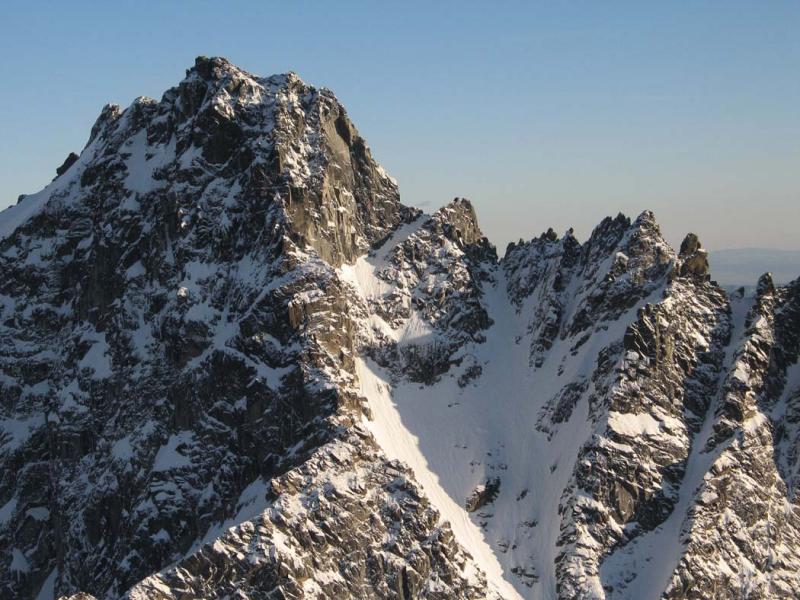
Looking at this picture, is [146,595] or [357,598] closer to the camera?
[146,595]

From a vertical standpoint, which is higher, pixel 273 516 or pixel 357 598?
pixel 273 516

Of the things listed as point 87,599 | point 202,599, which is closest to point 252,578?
point 202,599

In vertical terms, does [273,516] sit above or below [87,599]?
above

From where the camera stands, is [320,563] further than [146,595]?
Yes

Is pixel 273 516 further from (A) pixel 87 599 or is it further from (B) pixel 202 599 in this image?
(A) pixel 87 599

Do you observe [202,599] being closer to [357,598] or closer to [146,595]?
[146,595]

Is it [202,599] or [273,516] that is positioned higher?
[273,516]

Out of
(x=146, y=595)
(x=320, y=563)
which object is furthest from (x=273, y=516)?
(x=146, y=595)
